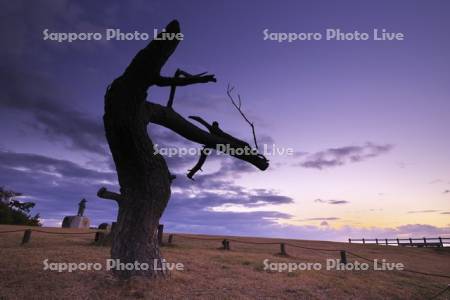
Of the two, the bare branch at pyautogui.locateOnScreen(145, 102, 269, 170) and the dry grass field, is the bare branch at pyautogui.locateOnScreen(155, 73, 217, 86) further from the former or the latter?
the dry grass field

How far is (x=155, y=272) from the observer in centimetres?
762

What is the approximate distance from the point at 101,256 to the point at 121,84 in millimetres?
7501

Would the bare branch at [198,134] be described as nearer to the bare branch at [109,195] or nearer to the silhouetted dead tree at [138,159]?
the silhouetted dead tree at [138,159]

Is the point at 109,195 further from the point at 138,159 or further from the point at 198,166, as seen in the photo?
the point at 198,166

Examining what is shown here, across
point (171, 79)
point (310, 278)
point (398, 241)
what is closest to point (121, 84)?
point (171, 79)

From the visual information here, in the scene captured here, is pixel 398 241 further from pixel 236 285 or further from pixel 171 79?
pixel 171 79

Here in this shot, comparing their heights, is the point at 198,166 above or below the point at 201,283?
above

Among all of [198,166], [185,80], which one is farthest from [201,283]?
[185,80]

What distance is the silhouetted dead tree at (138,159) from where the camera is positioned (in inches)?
261

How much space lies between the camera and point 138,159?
7680 mm

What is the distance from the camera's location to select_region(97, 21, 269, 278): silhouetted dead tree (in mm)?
6637

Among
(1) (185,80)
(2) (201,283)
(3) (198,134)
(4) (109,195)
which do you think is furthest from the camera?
(3) (198,134)

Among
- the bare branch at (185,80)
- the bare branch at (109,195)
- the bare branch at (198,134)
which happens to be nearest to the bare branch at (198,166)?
the bare branch at (198,134)

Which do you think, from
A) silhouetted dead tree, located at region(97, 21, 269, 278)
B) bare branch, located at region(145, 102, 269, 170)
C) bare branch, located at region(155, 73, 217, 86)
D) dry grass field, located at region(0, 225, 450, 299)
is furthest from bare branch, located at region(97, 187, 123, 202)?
bare branch, located at region(155, 73, 217, 86)
